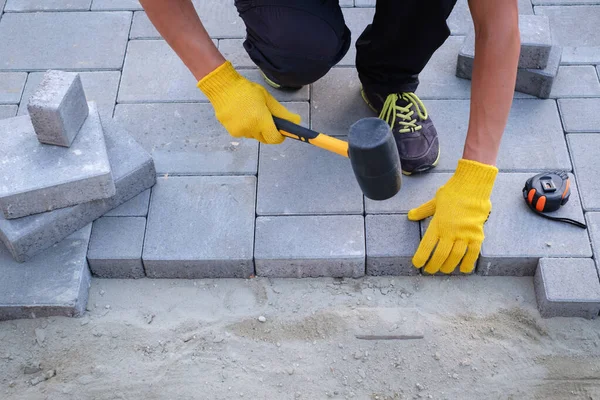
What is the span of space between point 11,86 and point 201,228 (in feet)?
4.49

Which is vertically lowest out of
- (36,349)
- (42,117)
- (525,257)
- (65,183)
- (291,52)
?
(36,349)

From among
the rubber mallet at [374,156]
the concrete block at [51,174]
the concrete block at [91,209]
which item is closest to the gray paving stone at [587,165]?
the rubber mallet at [374,156]

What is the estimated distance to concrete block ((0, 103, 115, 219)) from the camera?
10.3 ft

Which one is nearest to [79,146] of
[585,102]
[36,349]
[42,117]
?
[42,117]

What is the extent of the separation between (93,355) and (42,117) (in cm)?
99

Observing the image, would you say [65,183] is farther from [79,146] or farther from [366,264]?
[366,264]

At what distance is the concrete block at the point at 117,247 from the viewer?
324 centimetres

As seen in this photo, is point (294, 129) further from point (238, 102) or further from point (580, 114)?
point (580, 114)

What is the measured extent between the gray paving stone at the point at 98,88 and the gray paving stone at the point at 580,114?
86.8 inches

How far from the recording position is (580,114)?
3.69 metres

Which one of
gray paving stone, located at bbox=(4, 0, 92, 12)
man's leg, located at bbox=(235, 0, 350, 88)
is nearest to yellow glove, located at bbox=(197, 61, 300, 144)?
man's leg, located at bbox=(235, 0, 350, 88)

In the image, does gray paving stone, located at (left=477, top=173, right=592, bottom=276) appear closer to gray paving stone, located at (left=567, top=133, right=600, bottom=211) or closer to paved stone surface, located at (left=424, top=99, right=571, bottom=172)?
gray paving stone, located at (left=567, top=133, right=600, bottom=211)

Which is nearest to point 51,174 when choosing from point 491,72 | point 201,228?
point 201,228

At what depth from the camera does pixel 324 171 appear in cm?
349
